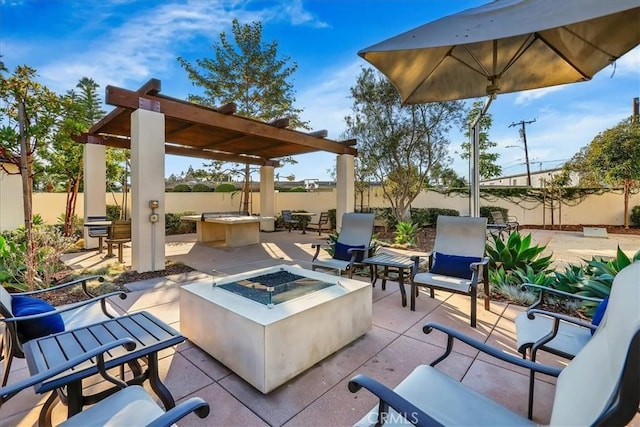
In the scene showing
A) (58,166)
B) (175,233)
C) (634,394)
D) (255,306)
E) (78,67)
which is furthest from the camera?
(175,233)

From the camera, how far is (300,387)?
2.16 m

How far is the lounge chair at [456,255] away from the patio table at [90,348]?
9.04 feet

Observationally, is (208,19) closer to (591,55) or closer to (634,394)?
(591,55)

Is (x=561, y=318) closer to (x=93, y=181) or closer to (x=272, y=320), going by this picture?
(x=272, y=320)

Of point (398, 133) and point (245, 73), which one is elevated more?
point (245, 73)

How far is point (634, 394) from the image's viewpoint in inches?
29.7

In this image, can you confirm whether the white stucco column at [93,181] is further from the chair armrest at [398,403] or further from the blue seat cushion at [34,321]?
the chair armrest at [398,403]

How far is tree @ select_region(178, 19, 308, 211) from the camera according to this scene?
11141 millimetres

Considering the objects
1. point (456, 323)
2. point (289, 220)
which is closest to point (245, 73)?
point (289, 220)

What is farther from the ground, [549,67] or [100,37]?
[100,37]

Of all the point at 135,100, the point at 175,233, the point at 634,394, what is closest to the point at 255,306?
the point at 634,394

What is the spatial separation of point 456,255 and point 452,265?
150 mm

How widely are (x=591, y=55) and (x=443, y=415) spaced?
4.01 m

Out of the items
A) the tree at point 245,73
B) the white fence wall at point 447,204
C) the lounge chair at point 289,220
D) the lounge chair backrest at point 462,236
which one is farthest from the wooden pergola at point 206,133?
the lounge chair backrest at point 462,236
